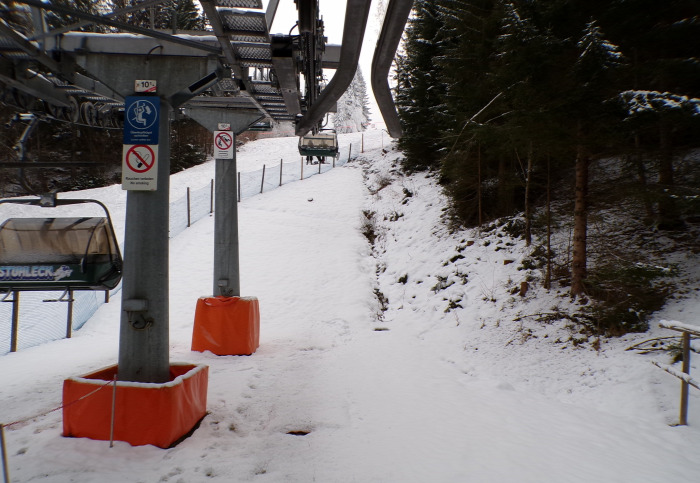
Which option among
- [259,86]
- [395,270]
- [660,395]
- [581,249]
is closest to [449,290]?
[395,270]

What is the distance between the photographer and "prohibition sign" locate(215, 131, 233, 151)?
8.28 metres

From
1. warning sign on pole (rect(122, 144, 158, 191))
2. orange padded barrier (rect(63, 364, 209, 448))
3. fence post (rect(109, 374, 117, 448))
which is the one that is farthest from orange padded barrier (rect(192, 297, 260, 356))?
warning sign on pole (rect(122, 144, 158, 191))

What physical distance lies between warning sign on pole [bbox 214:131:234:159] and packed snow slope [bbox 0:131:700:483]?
380cm

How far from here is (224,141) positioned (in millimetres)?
8289

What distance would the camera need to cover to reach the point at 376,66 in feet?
6.39

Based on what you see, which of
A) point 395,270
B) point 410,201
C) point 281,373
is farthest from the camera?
point 410,201

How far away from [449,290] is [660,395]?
559 cm

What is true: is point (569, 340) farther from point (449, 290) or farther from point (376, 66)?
point (376, 66)

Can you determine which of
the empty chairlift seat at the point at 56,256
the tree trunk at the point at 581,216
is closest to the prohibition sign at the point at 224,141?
the empty chairlift seat at the point at 56,256

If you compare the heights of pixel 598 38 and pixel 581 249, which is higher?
pixel 598 38

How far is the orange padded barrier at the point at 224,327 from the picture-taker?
780cm

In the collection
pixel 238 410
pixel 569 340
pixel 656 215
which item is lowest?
pixel 238 410

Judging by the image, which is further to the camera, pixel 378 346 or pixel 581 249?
pixel 378 346

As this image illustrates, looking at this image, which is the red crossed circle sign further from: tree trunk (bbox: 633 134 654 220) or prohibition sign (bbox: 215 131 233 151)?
tree trunk (bbox: 633 134 654 220)
